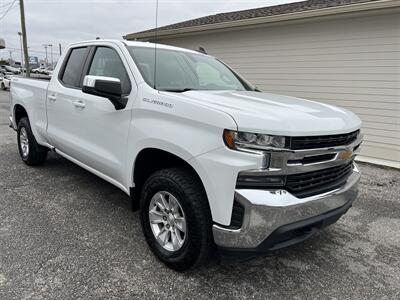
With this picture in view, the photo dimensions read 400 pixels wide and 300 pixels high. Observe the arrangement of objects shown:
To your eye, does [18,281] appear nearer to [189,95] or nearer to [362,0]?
[189,95]

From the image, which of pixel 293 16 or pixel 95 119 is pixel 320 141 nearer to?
pixel 95 119

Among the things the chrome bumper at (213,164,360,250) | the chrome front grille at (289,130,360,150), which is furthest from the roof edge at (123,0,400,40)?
the chrome bumper at (213,164,360,250)

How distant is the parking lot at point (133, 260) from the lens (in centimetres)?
272

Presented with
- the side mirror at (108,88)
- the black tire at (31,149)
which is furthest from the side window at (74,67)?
the black tire at (31,149)

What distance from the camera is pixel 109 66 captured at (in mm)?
3742

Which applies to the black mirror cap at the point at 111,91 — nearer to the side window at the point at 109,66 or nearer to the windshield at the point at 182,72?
the side window at the point at 109,66

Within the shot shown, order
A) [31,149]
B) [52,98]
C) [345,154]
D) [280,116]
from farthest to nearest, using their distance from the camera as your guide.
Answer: [31,149] → [52,98] → [345,154] → [280,116]

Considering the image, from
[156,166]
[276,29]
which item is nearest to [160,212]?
[156,166]

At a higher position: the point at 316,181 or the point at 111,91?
the point at 111,91

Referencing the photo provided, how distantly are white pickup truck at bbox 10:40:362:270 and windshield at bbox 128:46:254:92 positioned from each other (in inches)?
0.6

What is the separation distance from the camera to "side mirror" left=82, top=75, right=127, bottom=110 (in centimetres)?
310

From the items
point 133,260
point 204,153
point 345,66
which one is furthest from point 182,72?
point 345,66

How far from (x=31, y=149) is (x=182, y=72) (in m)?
3.14

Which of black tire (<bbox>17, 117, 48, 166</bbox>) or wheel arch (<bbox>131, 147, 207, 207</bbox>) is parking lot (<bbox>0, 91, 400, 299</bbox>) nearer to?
wheel arch (<bbox>131, 147, 207, 207</bbox>)
